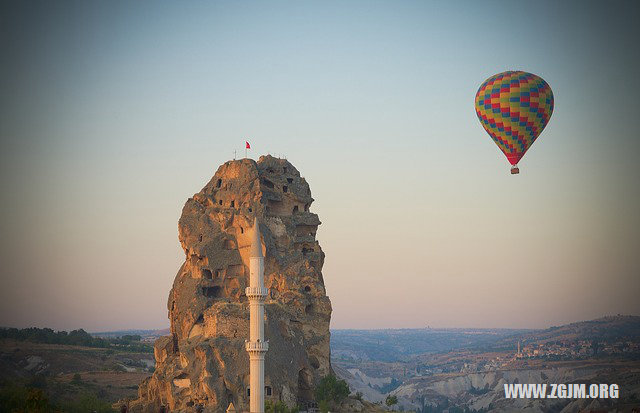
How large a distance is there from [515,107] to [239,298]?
81.9 feet

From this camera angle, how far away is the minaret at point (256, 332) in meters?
69.1

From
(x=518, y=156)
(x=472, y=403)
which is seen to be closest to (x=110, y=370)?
(x=518, y=156)

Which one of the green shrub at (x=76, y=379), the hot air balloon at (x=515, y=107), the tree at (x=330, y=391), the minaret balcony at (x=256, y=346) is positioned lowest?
the tree at (x=330, y=391)

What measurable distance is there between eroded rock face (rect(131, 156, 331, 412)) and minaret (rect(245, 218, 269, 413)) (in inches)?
92.4

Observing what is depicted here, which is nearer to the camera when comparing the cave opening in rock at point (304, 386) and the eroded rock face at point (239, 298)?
the eroded rock face at point (239, 298)

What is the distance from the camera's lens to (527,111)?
254 feet

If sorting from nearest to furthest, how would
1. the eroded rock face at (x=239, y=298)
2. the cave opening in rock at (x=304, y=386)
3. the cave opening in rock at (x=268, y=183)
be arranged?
the eroded rock face at (x=239, y=298) → the cave opening in rock at (x=304, y=386) → the cave opening in rock at (x=268, y=183)

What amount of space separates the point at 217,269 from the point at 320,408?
44.3 feet

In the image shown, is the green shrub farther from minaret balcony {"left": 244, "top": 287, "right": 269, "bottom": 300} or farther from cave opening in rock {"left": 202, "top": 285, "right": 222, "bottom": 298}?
minaret balcony {"left": 244, "top": 287, "right": 269, "bottom": 300}

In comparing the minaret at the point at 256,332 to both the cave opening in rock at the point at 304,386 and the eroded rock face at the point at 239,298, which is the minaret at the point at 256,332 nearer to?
the eroded rock face at the point at 239,298

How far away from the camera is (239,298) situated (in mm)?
79812

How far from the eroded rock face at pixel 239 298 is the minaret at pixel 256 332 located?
92.4 inches

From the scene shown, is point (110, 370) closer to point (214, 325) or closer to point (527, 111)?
point (214, 325)

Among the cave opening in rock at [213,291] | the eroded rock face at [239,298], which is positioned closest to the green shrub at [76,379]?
the eroded rock face at [239,298]
